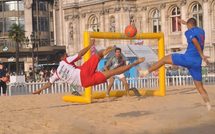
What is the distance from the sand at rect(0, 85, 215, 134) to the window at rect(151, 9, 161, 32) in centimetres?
3954

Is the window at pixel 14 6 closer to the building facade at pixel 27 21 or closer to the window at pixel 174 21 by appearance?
the building facade at pixel 27 21

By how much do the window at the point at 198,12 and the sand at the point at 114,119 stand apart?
35.7m

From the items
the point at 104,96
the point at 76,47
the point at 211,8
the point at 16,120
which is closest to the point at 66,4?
the point at 76,47

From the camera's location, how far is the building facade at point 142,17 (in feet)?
154

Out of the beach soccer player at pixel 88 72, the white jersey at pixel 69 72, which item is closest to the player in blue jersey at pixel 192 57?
the beach soccer player at pixel 88 72

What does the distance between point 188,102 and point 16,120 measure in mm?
5144

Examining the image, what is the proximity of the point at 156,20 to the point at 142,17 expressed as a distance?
176 centimetres

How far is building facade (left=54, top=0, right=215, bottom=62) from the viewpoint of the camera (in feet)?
154

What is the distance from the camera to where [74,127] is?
367 inches

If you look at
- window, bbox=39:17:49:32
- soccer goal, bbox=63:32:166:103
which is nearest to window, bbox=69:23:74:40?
window, bbox=39:17:49:32

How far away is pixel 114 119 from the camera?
33.5 feet

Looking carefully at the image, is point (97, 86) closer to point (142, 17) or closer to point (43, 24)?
point (142, 17)

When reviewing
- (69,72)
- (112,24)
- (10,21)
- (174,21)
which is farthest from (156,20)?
(69,72)

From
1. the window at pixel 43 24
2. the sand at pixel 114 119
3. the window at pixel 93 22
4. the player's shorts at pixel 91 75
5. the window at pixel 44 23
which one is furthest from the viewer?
the window at pixel 44 23
